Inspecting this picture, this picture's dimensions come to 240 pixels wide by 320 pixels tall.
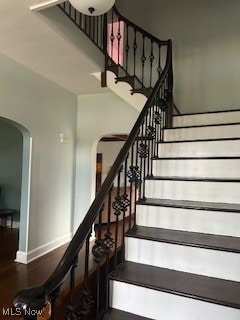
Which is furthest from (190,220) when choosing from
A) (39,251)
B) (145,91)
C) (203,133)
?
(39,251)

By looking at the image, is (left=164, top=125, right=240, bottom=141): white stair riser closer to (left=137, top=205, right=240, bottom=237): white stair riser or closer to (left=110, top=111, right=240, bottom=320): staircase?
(left=110, top=111, right=240, bottom=320): staircase

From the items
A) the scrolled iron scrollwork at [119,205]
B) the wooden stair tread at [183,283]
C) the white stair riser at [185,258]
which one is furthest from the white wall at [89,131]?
the wooden stair tread at [183,283]

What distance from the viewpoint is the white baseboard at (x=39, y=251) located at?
361cm

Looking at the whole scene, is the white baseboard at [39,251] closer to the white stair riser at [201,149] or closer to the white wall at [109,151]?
the white stair riser at [201,149]

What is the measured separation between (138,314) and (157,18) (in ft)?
16.3

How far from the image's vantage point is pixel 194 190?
2092 millimetres

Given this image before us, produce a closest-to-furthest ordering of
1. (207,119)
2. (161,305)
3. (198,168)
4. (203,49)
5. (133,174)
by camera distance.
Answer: (161,305) < (133,174) < (198,168) < (207,119) < (203,49)

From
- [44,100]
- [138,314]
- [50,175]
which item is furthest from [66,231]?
[138,314]

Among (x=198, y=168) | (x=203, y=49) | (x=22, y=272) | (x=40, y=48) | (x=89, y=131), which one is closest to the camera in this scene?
(x=198, y=168)

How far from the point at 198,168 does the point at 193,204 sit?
453mm

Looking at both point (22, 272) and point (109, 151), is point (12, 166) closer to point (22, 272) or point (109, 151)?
point (22, 272)

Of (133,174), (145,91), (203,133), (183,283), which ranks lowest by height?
(183,283)

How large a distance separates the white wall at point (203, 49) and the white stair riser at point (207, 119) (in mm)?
1201

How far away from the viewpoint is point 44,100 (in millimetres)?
3969
